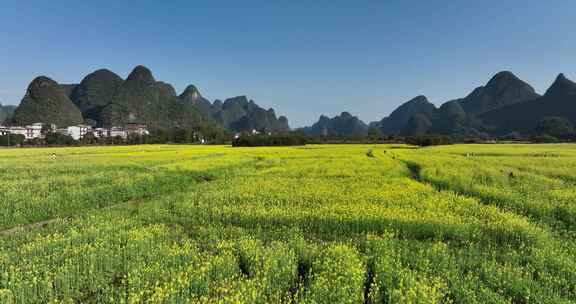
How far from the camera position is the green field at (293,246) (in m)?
4.77

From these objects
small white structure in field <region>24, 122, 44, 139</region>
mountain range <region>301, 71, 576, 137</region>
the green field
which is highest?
mountain range <region>301, 71, 576, 137</region>

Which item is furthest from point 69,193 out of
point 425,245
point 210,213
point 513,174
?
point 513,174

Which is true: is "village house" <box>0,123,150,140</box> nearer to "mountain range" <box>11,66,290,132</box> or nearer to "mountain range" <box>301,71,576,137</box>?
"mountain range" <box>11,66,290,132</box>

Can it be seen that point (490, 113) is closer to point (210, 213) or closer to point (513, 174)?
point (513, 174)

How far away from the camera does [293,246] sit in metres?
6.62

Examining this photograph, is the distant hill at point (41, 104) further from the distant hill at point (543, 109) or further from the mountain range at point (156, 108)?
the distant hill at point (543, 109)

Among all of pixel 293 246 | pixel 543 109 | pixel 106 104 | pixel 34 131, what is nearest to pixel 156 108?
pixel 106 104

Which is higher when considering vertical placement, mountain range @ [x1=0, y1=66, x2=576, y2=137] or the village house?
mountain range @ [x1=0, y1=66, x2=576, y2=137]

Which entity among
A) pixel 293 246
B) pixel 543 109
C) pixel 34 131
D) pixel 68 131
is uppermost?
pixel 543 109

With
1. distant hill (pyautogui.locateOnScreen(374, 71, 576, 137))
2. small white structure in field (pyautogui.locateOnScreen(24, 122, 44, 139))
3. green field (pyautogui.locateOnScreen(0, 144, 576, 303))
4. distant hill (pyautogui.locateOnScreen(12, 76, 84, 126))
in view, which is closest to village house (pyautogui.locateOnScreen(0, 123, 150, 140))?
small white structure in field (pyautogui.locateOnScreen(24, 122, 44, 139))

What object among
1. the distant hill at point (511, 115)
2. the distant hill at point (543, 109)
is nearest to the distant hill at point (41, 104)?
the distant hill at point (511, 115)

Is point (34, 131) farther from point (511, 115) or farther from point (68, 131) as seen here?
point (511, 115)

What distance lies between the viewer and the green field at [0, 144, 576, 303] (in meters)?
4.77

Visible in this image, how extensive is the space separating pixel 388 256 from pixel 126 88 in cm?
18999
